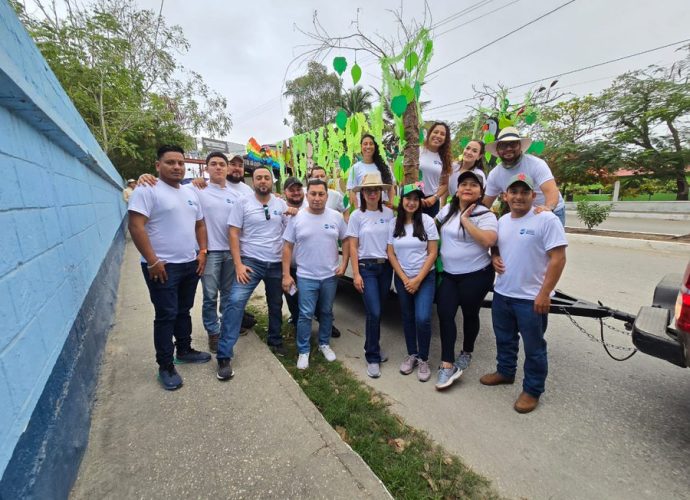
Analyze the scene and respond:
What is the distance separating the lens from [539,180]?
278 cm

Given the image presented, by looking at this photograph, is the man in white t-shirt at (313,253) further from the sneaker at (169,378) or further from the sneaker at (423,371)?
the sneaker at (169,378)

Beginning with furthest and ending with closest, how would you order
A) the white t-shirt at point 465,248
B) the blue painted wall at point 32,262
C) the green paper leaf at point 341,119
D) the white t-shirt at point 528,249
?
the green paper leaf at point 341,119 < the white t-shirt at point 465,248 < the white t-shirt at point 528,249 < the blue painted wall at point 32,262

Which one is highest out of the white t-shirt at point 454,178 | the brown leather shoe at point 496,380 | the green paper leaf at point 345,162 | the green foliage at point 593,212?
the green paper leaf at point 345,162

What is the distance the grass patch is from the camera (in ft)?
5.97

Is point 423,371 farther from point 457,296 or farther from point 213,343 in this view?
point 213,343

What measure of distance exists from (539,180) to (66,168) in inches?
154

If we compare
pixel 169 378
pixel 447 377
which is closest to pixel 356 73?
pixel 447 377

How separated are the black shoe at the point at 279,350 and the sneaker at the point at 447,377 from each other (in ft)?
4.83

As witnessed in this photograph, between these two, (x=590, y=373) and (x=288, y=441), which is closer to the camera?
(x=288, y=441)

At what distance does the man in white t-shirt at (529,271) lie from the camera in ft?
7.29

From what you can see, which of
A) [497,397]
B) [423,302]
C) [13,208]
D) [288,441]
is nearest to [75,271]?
[13,208]

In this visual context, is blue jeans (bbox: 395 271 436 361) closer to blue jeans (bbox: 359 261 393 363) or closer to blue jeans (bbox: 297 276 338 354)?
blue jeans (bbox: 359 261 393 363)

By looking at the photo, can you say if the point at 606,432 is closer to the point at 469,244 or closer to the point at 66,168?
the point at 469,244

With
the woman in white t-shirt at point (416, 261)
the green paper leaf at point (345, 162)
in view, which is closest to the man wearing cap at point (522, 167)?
the woman in white t-shirt at point (416, 261)
